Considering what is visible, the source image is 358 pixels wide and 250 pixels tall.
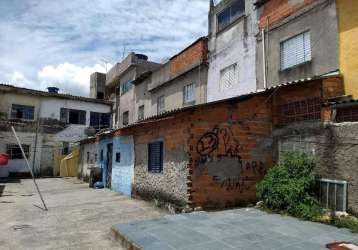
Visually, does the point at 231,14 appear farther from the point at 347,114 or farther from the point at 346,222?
the point at 346,222

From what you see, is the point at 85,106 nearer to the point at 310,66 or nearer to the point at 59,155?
the point at 59,155

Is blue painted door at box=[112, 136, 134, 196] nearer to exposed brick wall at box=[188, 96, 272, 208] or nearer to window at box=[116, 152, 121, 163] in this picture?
window at box=[116, 152, 121, 163]

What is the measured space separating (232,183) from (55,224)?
16.2ft

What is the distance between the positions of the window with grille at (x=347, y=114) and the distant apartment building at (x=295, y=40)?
1562 mm

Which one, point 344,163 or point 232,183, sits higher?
point 344,163

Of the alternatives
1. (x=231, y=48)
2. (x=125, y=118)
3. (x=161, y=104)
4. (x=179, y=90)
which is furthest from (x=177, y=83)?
(x=125, y=118)

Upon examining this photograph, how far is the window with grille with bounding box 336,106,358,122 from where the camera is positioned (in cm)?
784

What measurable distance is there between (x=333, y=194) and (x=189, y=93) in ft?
Result: 35.4

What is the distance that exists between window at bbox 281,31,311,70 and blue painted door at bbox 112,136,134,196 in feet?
22.3

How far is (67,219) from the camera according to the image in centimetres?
947

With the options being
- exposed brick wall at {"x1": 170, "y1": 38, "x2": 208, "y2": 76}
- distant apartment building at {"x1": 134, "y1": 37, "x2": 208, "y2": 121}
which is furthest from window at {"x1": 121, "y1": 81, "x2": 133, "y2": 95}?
exposed brick wall at {"x1": 170, "y1": 38, "x2": 208, "y2": 76}

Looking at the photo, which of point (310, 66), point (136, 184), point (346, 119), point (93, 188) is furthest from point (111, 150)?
point (346, 119)

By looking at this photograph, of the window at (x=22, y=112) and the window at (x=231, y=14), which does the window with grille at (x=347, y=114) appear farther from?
the window at (x=22, y=112)

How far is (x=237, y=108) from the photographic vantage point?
9727 millimetres
